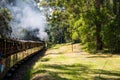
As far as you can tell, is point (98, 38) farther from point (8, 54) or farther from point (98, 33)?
point (8, 54)

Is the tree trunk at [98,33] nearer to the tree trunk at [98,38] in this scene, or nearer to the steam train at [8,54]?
the tree trunk at [98,38]

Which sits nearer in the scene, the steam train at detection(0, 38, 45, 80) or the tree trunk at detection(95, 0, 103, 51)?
the steam train at detection(0, 38, 45, 80)

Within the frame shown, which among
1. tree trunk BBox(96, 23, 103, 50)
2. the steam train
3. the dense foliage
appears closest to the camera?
the steam train

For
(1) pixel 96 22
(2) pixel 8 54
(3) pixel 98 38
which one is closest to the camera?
(2) pixel 8 54

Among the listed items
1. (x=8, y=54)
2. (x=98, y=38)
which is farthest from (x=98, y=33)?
(x=8, y=54)

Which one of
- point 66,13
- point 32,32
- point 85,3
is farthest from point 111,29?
point 32,32

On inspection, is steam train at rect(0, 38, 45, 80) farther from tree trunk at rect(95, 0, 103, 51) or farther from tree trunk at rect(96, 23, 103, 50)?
tree trunk at rect(96, 23, 103, 50)

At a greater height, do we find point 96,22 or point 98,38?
point 96,22

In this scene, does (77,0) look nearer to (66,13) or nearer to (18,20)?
(66,13)

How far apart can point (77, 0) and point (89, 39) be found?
19.4 feet

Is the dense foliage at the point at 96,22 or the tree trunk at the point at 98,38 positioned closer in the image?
the dense foliage at the point at 96,22

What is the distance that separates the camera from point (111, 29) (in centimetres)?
4234

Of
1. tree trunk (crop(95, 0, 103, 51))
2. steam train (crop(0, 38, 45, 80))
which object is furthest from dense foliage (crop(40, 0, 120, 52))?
steam train (crop(0, 38, 45, 80))

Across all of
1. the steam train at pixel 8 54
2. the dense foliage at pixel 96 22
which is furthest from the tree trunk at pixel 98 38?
the steam train at pixel 8 54
